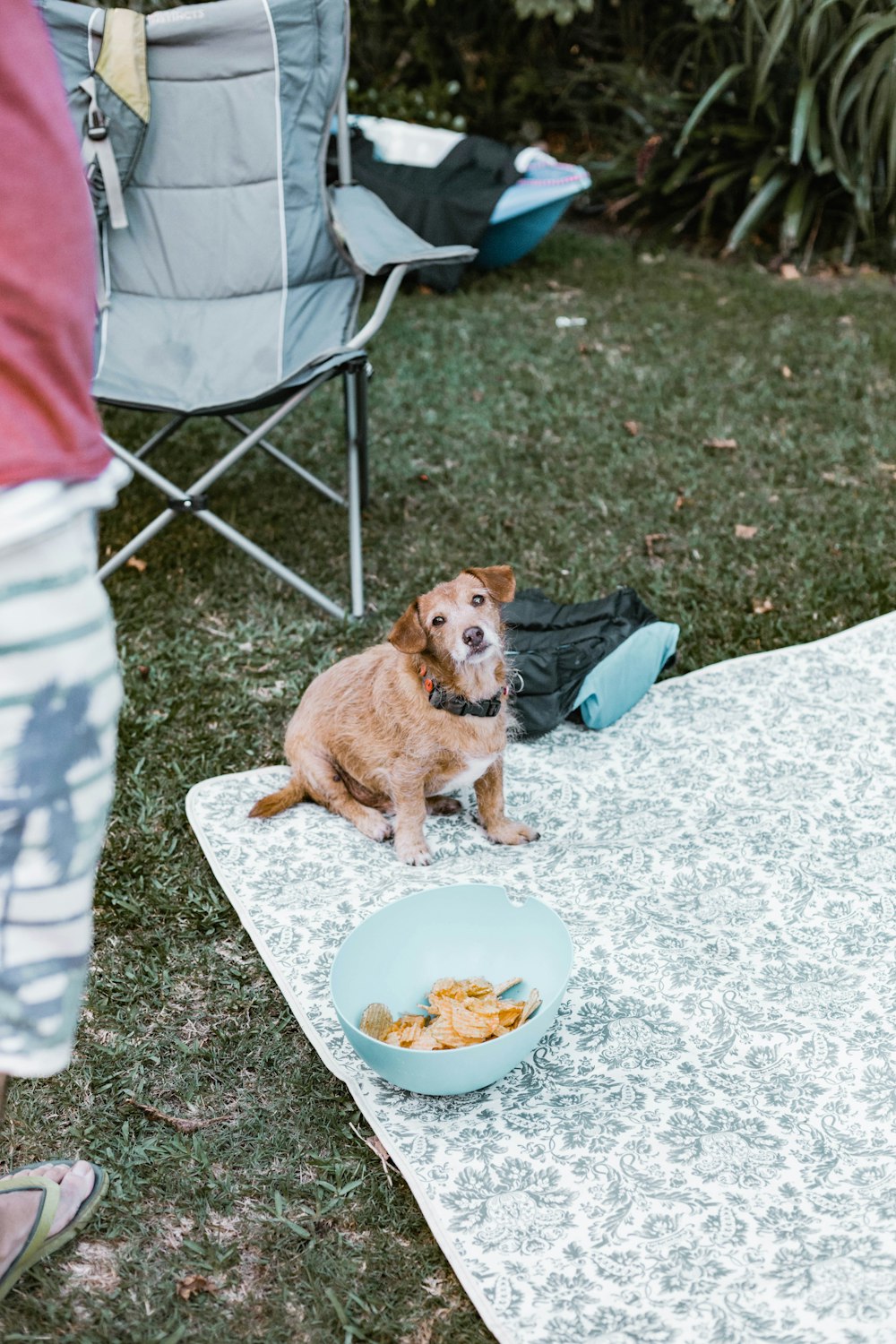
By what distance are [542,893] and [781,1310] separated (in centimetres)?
91

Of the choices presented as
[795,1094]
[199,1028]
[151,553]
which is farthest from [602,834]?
[151,553]

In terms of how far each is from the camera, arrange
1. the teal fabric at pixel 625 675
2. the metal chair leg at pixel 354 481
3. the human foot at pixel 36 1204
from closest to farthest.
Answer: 1. the human foot at pixel 36 1204
2. the teal fabric at pixel 625 675
3. the metal chair leg at pixel 354 481

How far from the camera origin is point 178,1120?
184 cm

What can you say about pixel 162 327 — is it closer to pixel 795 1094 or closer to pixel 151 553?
pixel 151 553

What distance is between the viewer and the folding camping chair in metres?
→ 3.21

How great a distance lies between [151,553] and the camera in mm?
3521

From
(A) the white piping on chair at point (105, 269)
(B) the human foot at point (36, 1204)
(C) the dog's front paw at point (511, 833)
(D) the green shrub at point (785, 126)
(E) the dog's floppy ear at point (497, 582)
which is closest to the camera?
(B) the human foot at point (36, 1204)

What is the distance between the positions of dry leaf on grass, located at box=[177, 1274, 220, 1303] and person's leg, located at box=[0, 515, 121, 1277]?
57cm

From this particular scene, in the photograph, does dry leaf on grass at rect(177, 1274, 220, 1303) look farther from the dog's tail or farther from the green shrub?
the green shrub

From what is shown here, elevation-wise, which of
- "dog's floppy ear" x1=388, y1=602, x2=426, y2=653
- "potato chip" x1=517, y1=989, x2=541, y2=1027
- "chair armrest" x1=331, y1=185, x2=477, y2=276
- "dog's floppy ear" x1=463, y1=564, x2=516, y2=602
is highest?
"chair armrest" x1=331, y1=185, x2=477, y2=276

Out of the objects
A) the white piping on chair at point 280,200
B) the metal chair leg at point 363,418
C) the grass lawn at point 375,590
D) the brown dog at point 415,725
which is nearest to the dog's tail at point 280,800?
the brown dog at point 415,725

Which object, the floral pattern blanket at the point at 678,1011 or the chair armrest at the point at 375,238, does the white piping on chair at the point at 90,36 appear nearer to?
the chair armrest at the point at 375,238

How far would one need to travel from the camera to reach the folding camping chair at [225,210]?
321cm

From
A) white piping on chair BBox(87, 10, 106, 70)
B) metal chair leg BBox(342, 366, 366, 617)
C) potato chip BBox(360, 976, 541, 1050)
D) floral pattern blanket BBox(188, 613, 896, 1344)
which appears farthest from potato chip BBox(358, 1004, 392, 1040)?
white piping on chair BBox(87, 10, 106, 70)
